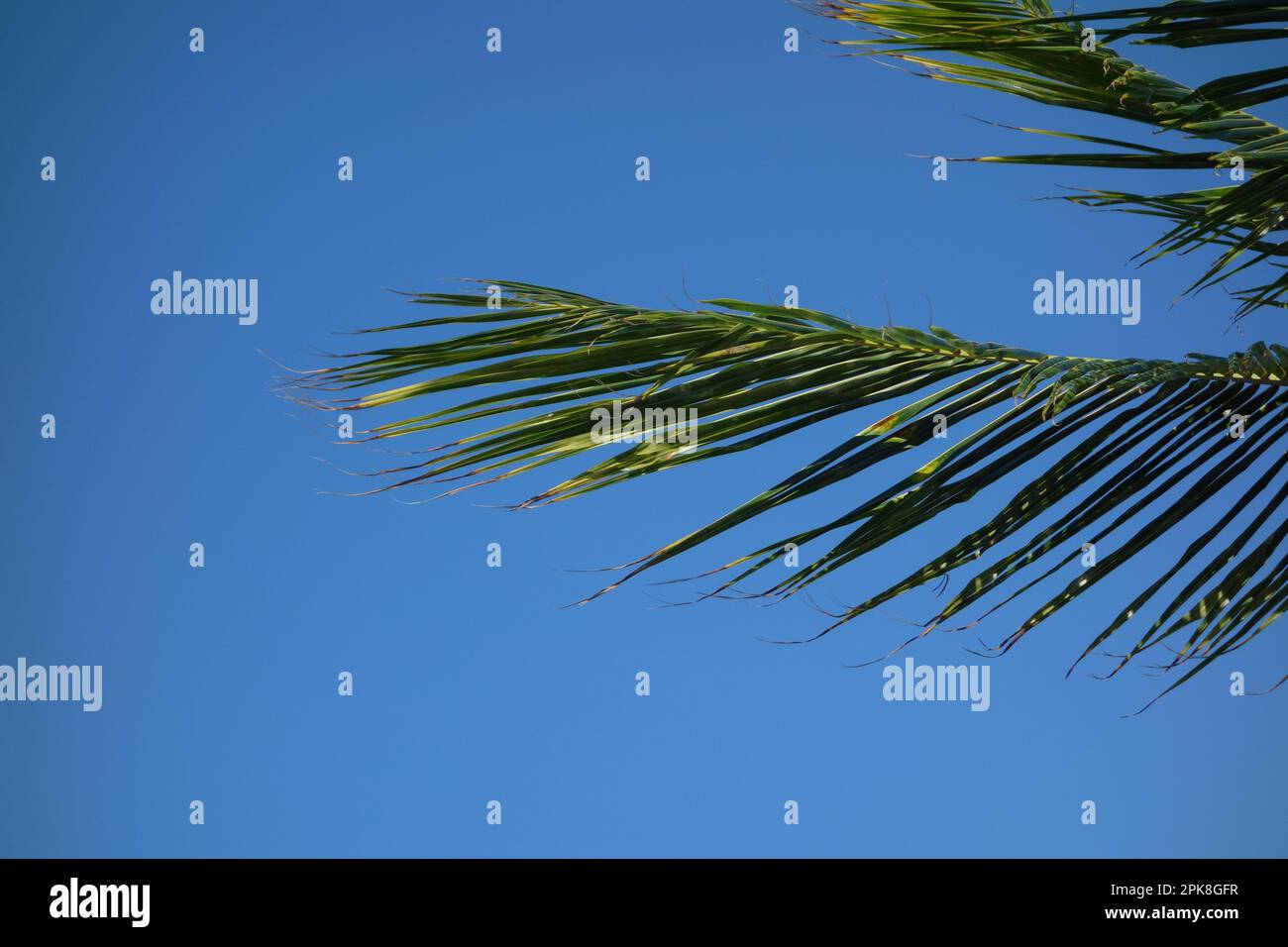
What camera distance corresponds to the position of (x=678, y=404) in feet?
3.45

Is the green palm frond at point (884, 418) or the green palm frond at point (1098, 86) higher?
the green palm frond at point (1098, 86)

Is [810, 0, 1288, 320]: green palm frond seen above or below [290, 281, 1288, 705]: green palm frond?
above

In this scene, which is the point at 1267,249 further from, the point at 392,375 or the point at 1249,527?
the point at 392,375
